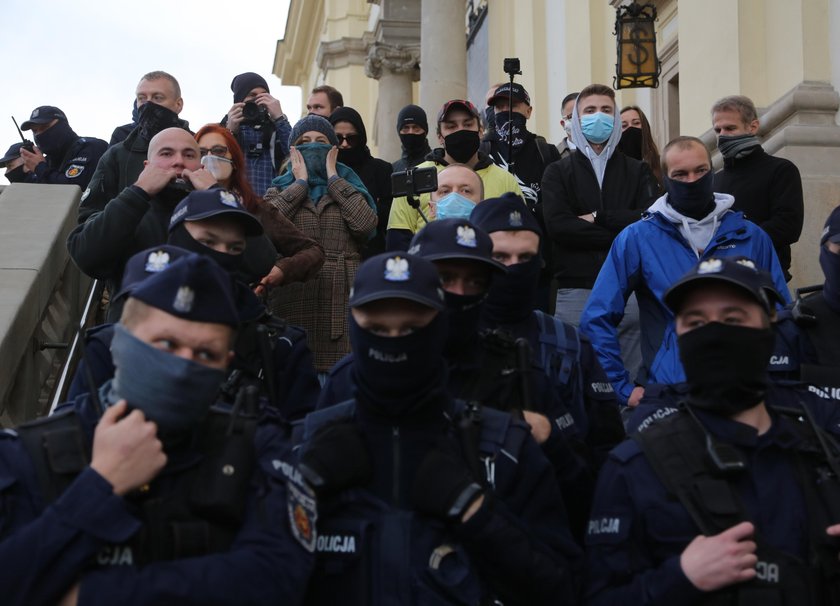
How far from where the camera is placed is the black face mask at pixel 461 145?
8.91m

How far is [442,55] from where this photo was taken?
58.6 feet

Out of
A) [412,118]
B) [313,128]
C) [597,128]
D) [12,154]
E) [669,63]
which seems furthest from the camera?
[669,63]

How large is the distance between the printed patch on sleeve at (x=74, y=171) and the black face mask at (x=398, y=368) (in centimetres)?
647

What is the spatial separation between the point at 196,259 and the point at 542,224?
5.15m

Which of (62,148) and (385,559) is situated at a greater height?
(62,148)

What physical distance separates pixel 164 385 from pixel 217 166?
3609 millimetres

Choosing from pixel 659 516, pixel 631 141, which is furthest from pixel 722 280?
A: pixel 631 141

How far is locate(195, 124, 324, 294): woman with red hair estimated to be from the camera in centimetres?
753

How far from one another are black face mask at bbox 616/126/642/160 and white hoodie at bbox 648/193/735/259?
2490mm

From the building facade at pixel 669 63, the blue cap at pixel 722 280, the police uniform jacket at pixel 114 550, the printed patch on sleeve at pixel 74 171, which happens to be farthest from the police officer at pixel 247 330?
the building facade at pixel 669 63

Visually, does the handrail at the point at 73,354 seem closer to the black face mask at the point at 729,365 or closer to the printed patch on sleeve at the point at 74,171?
the printed patch on sleeve at the point at 74,171

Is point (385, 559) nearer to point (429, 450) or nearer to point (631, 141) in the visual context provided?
point (429, 450)

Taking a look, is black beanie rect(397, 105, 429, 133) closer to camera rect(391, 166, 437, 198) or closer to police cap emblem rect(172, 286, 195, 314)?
camera rect(391, 166, 437, 198)

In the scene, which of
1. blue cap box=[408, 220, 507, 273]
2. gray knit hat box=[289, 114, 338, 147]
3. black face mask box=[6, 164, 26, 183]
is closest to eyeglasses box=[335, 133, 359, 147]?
gray knit hat box=[289, 114, 338, 147]
